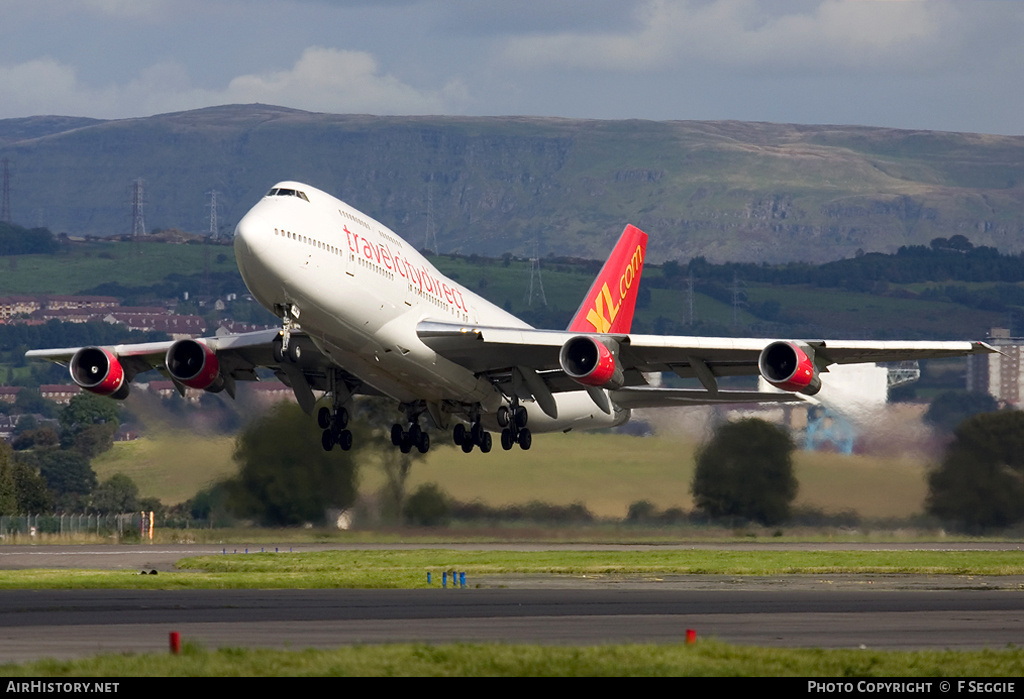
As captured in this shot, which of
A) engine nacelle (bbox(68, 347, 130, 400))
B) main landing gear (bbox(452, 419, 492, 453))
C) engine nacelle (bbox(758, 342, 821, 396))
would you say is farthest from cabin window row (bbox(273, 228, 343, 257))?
engine nacelle (bbox(758, 342, 821, 396))

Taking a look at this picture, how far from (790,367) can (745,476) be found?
14.8 m

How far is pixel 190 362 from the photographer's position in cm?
4181

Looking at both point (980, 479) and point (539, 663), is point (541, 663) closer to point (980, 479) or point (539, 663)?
point (539, 663)

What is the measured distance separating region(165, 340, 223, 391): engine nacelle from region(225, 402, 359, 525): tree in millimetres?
10493

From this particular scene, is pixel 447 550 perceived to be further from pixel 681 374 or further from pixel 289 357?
pixel 289 357

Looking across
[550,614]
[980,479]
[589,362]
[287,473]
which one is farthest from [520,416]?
[980,479]

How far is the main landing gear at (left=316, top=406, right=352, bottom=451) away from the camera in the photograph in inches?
1705

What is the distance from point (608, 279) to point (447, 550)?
34.1ft

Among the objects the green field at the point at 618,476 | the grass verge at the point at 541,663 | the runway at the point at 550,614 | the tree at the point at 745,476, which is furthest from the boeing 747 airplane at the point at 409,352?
the grass verge at the point at 541,663

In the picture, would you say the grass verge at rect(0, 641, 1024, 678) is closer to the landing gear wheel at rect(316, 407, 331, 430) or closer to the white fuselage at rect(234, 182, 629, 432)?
the white fuselage at rect(234, 182, 629, 432)

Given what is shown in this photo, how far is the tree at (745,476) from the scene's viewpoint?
51.3 metres

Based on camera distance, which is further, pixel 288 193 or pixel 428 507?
pixel 428 507

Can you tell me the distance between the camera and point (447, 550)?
49875mm
